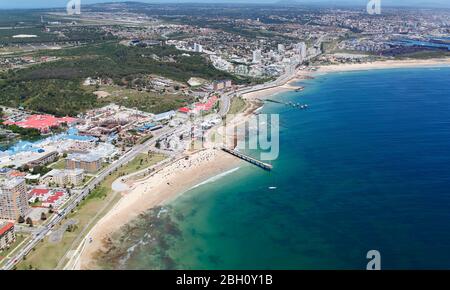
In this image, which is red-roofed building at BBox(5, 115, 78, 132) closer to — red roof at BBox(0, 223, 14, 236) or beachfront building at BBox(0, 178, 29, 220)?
beachfront building at BBox(0, 178, 29, 220)

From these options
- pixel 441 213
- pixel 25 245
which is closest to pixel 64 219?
pixel 25 245

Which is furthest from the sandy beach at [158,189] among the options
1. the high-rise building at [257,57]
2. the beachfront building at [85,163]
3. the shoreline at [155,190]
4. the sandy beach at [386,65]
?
the sandy beach at [386,65]

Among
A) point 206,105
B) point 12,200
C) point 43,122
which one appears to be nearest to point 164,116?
point 206,105

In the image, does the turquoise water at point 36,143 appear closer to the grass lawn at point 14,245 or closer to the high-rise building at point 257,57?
the grass lawn at point 14,245

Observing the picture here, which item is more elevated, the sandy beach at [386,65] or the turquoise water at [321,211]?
the sandy beach at [386,65]

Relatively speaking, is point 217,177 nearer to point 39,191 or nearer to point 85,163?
point 85,163

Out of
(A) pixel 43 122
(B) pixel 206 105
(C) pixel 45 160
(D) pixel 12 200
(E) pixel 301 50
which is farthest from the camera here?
(E) pixel 301 50
